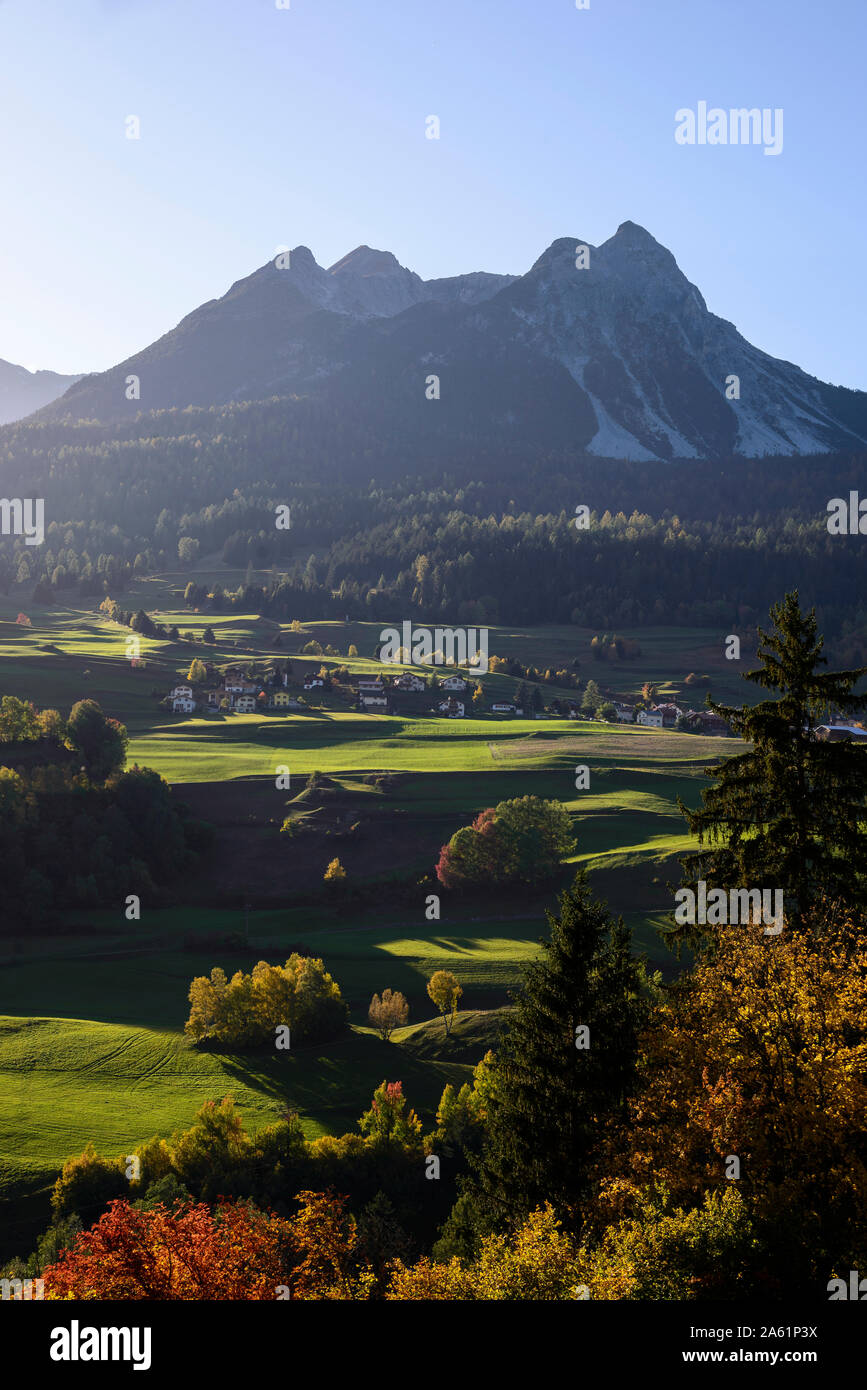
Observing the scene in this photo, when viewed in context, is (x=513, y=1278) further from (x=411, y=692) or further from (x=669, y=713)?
(x=669, y=713)

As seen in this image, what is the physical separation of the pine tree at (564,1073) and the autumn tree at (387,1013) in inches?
1481

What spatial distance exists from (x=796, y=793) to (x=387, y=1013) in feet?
154

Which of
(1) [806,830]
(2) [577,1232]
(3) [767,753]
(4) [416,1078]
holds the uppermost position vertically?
(3) [767,753]

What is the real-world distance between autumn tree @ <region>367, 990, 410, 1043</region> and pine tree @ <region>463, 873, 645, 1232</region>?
37607 millimetres

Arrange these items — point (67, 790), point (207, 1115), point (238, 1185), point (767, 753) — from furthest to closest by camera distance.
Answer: point (67, 790), point (207, 1115), point (238, 1185), point (767, 753)

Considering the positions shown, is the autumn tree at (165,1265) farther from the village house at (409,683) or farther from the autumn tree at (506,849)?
the village house at (409,683)

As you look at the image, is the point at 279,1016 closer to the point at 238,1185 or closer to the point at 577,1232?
the point at 238,1185

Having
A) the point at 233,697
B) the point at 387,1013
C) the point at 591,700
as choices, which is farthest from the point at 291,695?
the point at 387,1013

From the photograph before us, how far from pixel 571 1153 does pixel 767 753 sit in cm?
1482

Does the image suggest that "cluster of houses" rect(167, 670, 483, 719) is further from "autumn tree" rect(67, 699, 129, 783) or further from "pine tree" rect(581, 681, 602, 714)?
"autumn tree" rect(67, 699, 129, 783)

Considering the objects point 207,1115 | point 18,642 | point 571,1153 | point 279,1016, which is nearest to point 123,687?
A: point 18,642

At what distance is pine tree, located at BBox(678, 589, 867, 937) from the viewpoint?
98.3 feet

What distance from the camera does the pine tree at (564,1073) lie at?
30719 mm

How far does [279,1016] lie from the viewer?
68.6m
